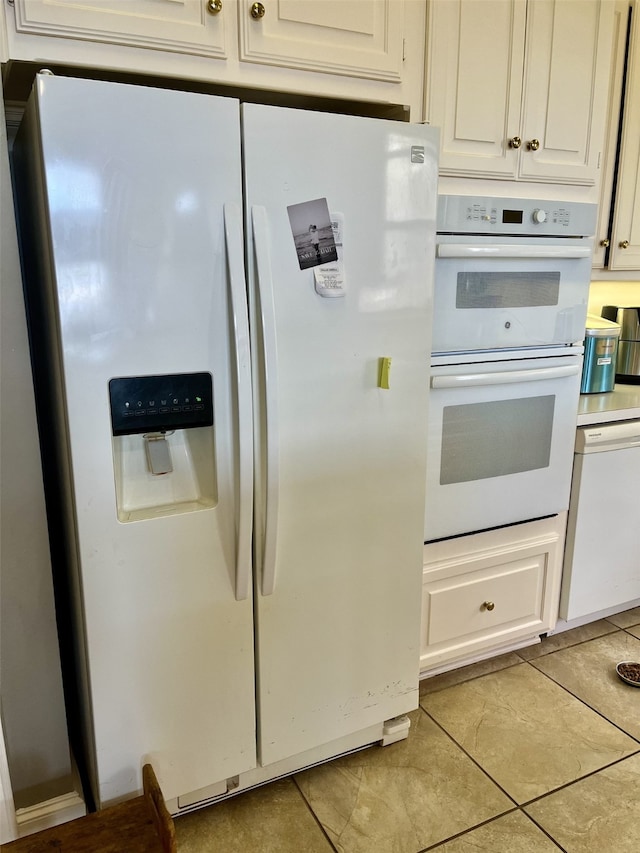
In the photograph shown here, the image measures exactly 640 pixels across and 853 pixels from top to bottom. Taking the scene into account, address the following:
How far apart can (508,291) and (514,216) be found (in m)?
0.22

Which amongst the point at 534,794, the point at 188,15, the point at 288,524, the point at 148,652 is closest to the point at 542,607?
the point at 534,794

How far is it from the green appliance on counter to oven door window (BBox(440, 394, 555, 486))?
1.53 feet

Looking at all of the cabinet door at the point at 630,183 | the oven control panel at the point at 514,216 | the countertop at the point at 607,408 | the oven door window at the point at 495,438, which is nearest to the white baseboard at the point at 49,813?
the oven door window at the point at 495,438

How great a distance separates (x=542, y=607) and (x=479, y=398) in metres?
0.90

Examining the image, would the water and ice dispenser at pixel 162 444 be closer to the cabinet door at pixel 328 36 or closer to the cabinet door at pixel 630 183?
the cabinet door at pixel 328 36

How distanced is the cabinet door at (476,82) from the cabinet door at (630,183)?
2.56 feet

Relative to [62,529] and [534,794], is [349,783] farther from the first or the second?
[62,529]

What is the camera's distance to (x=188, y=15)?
1324mm

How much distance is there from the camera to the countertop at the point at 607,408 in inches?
85.7

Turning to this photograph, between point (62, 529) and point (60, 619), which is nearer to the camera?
point (62, 529)

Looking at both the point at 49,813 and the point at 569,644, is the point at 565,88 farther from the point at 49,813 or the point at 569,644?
the point at 49,813

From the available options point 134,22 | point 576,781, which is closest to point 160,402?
point 134,22

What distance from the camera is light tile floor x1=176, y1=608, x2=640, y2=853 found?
1.54 m

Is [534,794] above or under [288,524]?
under
